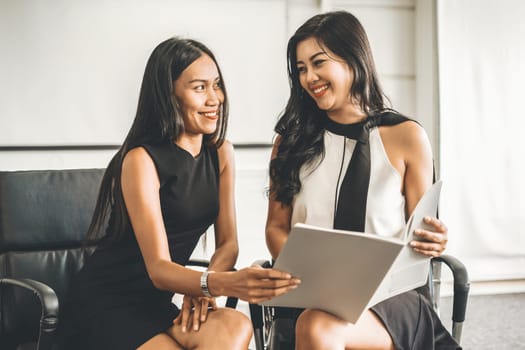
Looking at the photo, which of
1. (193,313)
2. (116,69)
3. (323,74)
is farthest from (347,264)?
(116,69)

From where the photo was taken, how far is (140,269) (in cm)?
178

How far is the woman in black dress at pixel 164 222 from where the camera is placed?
1.59 m

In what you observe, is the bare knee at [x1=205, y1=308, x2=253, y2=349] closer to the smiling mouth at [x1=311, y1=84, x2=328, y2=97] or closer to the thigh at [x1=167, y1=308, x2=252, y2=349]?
the thigh at [x1=167, y1=308, x2=252, y2=349]

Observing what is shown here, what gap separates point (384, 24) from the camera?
146 inches

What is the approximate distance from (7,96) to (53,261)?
1.29m

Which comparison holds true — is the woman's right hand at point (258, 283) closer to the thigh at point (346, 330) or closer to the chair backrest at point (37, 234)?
the thigh at point (346, 330)

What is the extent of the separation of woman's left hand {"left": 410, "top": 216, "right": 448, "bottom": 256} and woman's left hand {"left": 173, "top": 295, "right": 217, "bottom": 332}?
20.4 inches

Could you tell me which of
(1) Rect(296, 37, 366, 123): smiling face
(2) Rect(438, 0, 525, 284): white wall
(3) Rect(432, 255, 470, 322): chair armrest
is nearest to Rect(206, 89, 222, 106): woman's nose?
(1) Rect(296, 37, 366, 123): smiling face

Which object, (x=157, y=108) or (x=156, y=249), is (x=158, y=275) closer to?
(x=156, y=249)

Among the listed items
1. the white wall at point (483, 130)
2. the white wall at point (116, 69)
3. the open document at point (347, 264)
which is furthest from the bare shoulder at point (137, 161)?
the white wall at point (483, 130)

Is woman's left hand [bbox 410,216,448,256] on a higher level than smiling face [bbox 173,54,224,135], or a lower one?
lower

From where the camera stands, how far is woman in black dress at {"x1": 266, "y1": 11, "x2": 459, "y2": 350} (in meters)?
1.80

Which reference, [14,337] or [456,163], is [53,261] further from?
[456,163]

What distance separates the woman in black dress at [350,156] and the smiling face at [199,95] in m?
0.26
